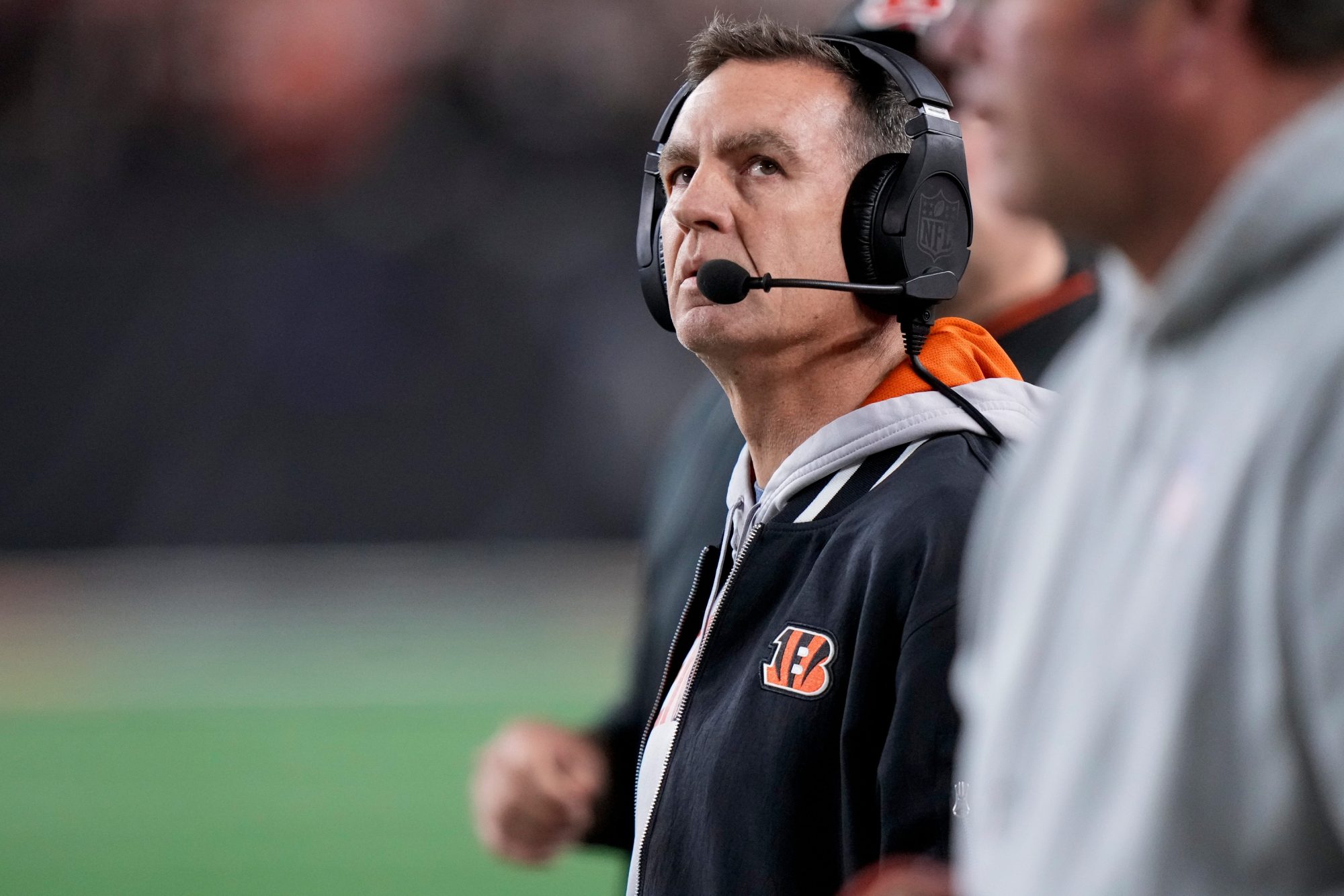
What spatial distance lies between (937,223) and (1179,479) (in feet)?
2.88

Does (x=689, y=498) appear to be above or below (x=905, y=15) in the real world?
below

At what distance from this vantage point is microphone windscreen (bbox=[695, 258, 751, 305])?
1295mm

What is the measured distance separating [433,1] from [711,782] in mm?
7548

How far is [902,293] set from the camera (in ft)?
4.42

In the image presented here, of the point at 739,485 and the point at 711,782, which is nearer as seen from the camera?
the point at 711,782

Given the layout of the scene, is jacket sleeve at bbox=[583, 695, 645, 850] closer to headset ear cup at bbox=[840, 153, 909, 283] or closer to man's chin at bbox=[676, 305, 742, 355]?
man's chin at bbox=[676, 305, 742, 355]

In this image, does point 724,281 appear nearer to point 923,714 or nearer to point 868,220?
point 868,220

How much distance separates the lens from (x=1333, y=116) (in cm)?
54

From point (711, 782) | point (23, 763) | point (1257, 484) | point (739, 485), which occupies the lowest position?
point (23, 763)

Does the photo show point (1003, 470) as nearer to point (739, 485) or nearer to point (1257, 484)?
point (739, 485)

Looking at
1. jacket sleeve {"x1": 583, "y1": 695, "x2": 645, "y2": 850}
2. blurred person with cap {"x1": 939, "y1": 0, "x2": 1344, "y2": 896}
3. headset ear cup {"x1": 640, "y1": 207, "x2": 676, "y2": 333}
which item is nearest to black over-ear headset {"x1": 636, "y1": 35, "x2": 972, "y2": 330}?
headset ear cup {"x1": 640, "y1": 207, "x2": 676, "y2": 333}

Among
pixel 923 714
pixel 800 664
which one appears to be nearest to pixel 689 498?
pixel 800 664

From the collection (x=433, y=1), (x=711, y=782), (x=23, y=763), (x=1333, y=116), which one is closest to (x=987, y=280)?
(x=711, y=782)

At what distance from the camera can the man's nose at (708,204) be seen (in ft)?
4.46
